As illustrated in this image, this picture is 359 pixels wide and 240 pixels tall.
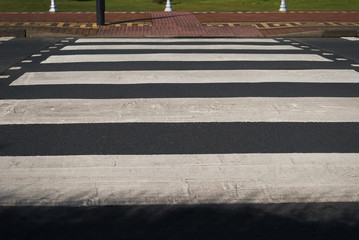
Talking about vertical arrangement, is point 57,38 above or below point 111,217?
below

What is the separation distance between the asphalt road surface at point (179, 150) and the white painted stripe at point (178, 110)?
0.06ft

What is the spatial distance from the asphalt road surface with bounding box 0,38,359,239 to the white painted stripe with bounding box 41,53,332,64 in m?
0.29

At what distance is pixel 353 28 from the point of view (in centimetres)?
1271

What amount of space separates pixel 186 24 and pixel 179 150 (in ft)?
30.7

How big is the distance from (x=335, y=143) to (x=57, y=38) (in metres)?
8.14

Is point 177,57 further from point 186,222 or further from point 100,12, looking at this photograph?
point 186,222

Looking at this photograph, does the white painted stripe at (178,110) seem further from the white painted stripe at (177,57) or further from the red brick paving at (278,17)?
the red brick paving at (278,17)

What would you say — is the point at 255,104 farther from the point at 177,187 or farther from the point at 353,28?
the point at 353,28

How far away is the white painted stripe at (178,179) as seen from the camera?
3.44 meters

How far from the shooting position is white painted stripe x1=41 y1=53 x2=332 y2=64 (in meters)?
8.55

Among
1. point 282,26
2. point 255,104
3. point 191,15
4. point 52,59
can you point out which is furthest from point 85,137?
point 191,15

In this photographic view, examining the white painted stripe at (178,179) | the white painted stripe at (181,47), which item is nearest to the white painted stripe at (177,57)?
the white painted stripe at (181,47)

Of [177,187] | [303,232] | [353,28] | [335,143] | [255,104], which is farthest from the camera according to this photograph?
[353,28]

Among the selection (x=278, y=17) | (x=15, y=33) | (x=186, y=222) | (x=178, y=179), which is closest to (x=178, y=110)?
(x=178, y=179)
